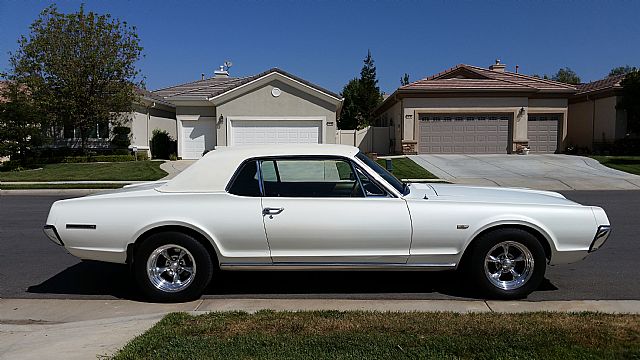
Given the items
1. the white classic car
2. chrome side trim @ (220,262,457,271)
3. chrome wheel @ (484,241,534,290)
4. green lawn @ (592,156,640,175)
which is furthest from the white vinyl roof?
green lawn @ (592,156,640,175)

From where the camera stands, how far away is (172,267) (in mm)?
5164

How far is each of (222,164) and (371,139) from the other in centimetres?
2725

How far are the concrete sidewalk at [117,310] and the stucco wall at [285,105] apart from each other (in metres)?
21.3

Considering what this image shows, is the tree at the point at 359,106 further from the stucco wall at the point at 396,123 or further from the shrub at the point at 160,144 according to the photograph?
the shrub at the point at 160,144

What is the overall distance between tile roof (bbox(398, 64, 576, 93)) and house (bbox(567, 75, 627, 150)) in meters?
1.60

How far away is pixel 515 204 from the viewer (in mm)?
5055

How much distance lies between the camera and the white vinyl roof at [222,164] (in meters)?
5.20

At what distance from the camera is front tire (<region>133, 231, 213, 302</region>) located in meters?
5.04

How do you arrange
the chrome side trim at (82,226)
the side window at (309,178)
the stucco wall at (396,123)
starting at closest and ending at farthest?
the chrome side trim at (82,226)
the side window at (309,178)
the stucco wall at (396,123)

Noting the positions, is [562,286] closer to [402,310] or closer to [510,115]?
[402,310]

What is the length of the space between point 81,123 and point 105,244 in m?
22.4

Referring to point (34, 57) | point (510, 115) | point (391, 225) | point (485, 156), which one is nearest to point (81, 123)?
point (34, 57)

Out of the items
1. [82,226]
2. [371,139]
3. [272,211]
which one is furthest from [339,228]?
[371,139]

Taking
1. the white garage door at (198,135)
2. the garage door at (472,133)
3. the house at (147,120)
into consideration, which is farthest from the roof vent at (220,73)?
the garage door at (472,133)
